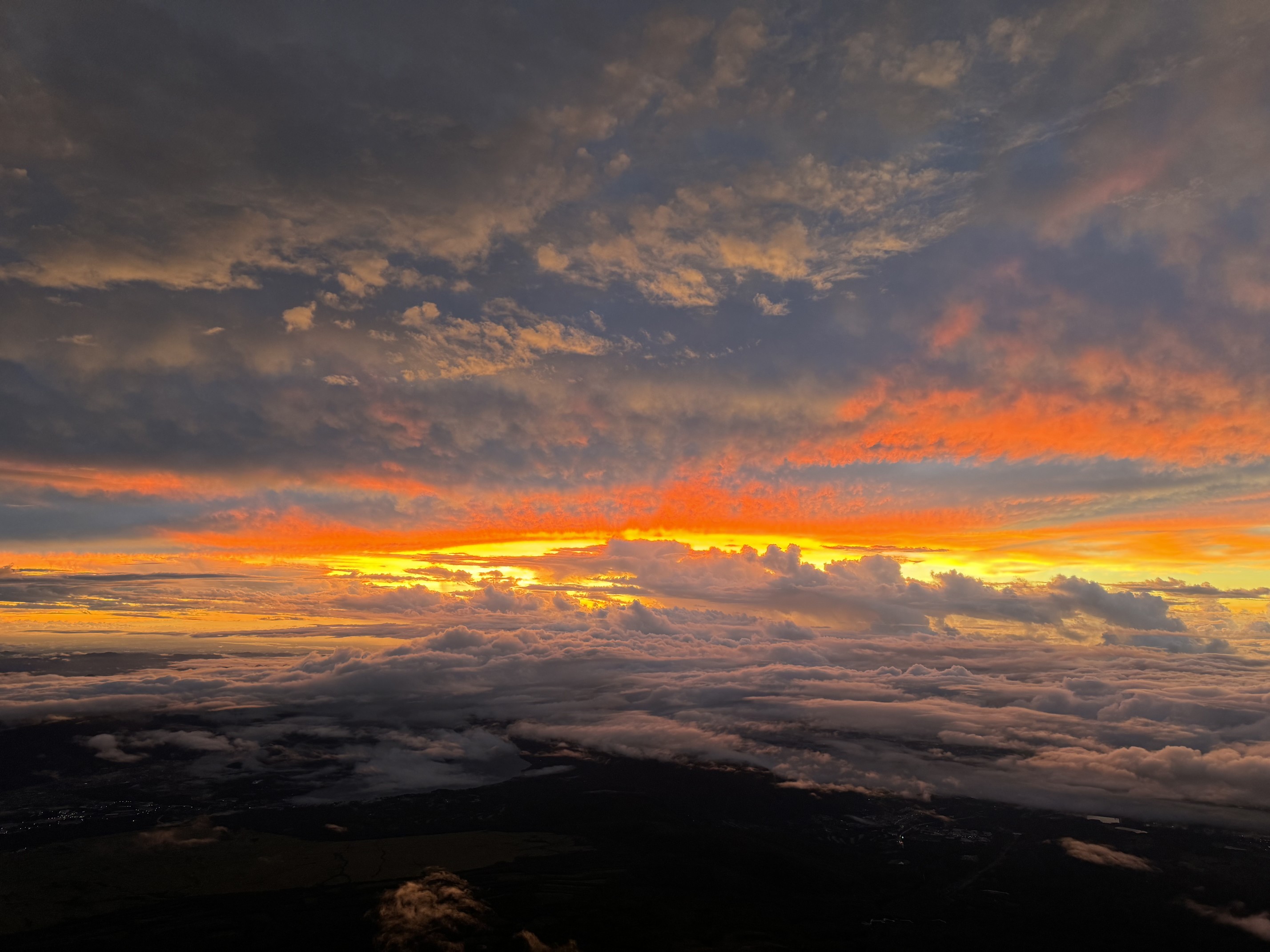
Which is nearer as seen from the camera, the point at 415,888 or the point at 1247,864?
the point at 415,888

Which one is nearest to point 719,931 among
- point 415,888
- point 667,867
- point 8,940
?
point 667,867

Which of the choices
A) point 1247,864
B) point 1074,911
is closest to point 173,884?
point 1074,911

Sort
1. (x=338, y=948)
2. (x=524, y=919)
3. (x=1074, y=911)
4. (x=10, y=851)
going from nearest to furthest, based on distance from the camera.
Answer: (x=338, y=948) < (x=524, y=919) < (x=1074, y=911) < (x=10, y=851)

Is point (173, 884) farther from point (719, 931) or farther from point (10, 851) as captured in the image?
point (719, 931)

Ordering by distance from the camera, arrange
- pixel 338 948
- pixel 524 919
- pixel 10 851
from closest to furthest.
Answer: pixel 338 948 → pixel 524 919 → pixel 10 851

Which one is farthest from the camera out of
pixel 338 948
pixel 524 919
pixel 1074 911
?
pixel 1074 911

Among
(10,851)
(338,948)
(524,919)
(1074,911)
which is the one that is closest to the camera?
(338,948)

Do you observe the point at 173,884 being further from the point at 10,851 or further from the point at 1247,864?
the point at 1247,864

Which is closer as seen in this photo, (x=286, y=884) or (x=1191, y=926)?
(x=1191, y=926)
